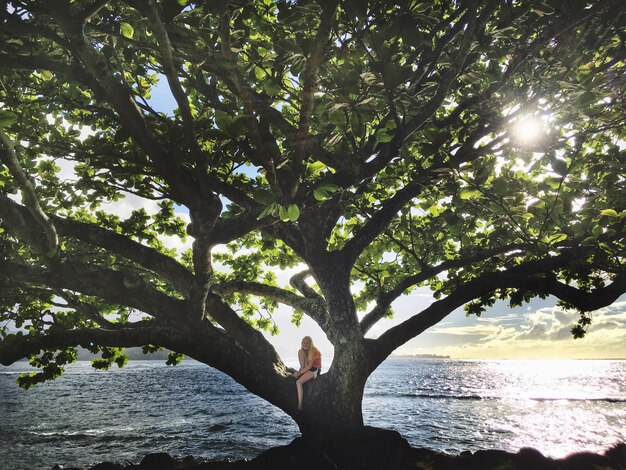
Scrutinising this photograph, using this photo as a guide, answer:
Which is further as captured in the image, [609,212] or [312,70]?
[609,212]

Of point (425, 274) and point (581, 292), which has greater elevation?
point (425, 274)

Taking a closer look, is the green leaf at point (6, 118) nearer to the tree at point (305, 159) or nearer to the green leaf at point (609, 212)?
the tree at point (305, 159)

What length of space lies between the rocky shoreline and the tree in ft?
1.80

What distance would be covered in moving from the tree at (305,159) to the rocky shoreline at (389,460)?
0.55 meters

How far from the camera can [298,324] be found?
13469 mm

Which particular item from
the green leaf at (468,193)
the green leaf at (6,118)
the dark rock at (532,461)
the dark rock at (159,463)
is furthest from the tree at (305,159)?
the dark rock at (532,461)

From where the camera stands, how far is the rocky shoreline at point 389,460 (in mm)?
8117

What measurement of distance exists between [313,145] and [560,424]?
91.2 ft

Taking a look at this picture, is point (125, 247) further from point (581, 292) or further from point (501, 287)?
point (581, 292)

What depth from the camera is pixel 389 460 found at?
333 inches

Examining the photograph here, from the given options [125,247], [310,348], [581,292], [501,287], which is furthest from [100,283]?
[581,292]

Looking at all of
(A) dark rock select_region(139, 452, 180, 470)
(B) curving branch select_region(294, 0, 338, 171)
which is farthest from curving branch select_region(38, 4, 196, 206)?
(A) dark rock select_region(139, 452, 180, 470)

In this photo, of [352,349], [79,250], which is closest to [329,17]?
[352,349]

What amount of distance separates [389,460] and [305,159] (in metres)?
7.01
